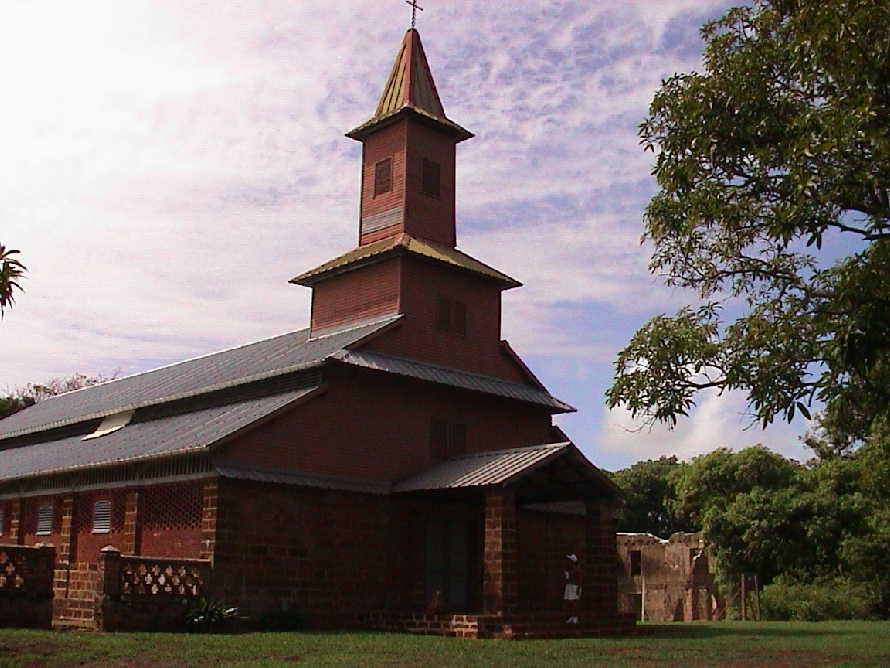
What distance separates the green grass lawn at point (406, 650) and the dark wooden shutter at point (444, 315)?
391 inches

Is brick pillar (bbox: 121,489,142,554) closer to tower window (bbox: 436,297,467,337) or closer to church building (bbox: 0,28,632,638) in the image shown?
church building (bbox: 0,28,632,638)

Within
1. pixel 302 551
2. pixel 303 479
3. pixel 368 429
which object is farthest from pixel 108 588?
pixel 368 429

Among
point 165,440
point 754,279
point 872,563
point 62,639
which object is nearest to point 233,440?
point 165,440

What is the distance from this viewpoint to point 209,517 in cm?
2347

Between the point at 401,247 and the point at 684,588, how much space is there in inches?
844

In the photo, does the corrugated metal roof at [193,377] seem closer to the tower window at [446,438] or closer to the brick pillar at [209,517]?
the tower window at [446,438]

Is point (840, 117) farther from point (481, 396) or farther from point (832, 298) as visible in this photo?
point (481, 396)

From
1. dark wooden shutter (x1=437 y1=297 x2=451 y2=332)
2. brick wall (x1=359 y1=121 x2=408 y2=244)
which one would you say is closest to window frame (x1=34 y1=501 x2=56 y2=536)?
brick wall (x1=359 y1=121 x2=408 y2=244)

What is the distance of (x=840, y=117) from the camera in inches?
534

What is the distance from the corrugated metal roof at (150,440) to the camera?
2498cm

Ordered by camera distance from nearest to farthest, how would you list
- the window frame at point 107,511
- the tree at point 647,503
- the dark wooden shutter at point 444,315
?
the window frame at point 107,511 < the dark wooden shutter at point 444,315 < the tree at point 647,503

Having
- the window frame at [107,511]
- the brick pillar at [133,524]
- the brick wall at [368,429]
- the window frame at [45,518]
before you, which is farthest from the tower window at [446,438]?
the window frame at [45,518]

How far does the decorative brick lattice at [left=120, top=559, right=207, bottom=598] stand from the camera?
21.6m

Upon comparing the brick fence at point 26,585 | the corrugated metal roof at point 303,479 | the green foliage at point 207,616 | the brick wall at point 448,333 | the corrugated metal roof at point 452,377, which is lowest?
the green foliage at point 207,616
